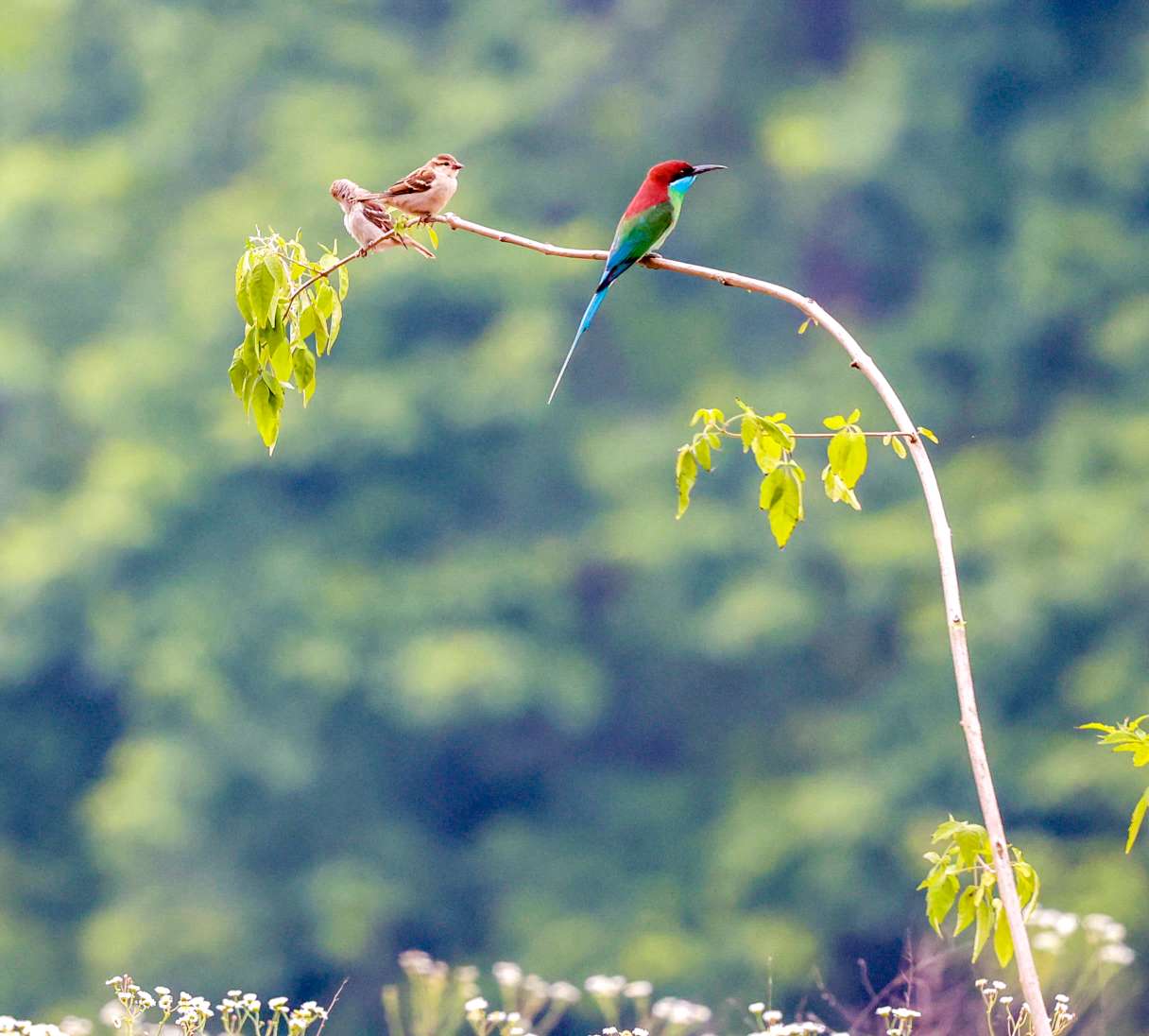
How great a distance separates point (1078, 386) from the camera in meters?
15.7

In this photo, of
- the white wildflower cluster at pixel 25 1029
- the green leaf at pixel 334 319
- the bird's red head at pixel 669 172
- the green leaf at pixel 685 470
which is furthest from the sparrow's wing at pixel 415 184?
the white wildflower cluster at pixel 25 1029

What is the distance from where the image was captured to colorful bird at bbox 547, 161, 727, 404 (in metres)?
3.33

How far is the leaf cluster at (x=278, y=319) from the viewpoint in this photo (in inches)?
109

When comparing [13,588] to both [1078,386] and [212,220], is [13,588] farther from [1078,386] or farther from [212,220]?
[1078,386]

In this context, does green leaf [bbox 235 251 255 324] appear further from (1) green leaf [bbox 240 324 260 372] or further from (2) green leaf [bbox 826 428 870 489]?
(2) green leaf [bbox 826 428 870 489]

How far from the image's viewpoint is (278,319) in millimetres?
2818

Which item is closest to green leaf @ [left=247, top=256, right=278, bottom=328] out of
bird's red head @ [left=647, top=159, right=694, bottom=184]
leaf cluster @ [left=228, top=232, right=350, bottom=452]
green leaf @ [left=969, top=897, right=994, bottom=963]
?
leaf cluster @ [left=228, top=232, right=350, bottom=452]

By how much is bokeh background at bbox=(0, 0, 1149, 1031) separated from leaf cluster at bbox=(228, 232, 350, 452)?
11077mm

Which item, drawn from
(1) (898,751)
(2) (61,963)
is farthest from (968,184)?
(2) (61,963)

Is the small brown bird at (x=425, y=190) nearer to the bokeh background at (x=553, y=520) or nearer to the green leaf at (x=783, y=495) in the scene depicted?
the green leaf at (x=783, y=495)

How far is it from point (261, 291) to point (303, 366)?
0.48 feet

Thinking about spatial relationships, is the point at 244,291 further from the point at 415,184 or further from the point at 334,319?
the point at 415,184

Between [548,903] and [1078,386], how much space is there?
6.09 m

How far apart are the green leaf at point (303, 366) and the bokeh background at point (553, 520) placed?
11.1 metres
